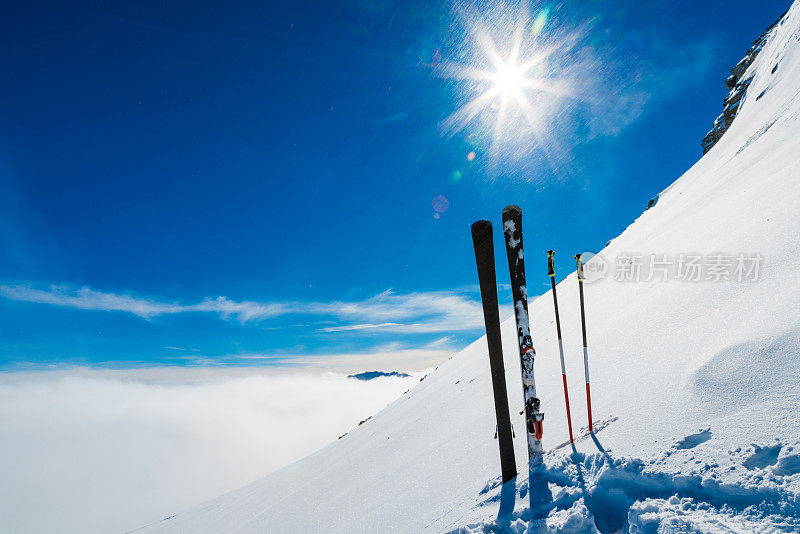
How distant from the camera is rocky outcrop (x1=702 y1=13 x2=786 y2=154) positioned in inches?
1879

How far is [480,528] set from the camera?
3615 mm

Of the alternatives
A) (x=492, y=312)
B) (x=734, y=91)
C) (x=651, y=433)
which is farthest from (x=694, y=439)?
(x=734, y=91)

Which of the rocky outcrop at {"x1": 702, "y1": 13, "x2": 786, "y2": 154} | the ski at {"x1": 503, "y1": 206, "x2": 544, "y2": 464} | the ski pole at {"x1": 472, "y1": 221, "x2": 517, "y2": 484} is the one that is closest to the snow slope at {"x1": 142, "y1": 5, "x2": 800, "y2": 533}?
the ski at {"x1": 503, "y1": 206, "x2": 544, "y2": 464}

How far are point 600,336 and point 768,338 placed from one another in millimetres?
5234

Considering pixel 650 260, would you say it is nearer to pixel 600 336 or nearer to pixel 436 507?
pixel 600 336

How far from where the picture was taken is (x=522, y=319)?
479cm

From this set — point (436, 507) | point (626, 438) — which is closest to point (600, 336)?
point (626, 438)

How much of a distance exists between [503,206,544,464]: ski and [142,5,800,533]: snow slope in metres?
0.36

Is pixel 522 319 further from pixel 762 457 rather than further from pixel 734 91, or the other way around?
pixel 734 91

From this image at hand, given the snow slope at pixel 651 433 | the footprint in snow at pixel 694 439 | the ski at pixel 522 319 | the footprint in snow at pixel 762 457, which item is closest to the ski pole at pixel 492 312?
the ski at pixel 522 319

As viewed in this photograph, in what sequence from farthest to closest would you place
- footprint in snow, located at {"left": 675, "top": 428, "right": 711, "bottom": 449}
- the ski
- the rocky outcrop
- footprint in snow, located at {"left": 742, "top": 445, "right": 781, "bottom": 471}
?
1. the rocky outcrop
2. the ski
3. footprint in snow, located at {"left": 675, "top": 428, "right": 711, "bottom": 449}
4. footprint in snow, located at {"left": 742, "top": 445, "right": 781, "bottom": 471}

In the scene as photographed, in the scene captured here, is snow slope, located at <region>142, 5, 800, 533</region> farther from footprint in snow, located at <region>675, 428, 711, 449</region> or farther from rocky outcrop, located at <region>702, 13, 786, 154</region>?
rocky outcrop, located at <region>702, 13, 786, 154</region>

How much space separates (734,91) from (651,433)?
7029 centimetres

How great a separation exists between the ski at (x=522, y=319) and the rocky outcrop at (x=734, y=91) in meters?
58.6
